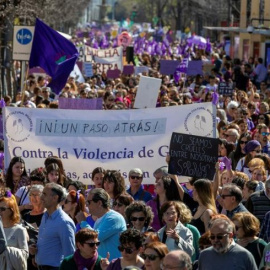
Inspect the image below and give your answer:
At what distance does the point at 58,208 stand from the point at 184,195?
189 centimetres

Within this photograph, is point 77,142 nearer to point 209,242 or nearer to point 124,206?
point 124,206

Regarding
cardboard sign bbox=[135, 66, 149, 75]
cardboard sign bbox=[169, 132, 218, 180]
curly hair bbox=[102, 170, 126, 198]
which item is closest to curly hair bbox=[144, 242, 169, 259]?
curly hair bbox=[102, 170, 126, 198]

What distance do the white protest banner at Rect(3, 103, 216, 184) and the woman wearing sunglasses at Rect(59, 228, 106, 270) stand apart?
4632 mm

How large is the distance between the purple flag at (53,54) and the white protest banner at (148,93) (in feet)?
4.40

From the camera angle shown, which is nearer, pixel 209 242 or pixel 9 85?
pixel 209 242

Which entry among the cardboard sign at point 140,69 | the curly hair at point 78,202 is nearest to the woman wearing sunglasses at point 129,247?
the curly hair at point 78,202

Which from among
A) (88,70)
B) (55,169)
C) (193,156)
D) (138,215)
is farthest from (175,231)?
(88,70)

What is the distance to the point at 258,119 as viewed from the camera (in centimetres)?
1847

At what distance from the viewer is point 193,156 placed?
1210cm

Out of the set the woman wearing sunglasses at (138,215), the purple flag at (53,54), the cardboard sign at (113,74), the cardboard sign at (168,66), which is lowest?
the cardboard sign at (113,74)

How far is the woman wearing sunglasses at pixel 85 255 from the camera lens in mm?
8703

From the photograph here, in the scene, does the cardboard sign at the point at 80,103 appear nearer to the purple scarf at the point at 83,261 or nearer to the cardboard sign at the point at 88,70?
the purple scarf at the point at 83,261

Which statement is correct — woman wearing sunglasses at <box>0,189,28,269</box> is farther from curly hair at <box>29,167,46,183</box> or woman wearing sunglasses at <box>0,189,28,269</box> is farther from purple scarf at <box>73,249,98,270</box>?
curly hair at <box>29,167,46,183</box>

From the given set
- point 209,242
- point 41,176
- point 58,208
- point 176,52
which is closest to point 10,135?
point 41,176
